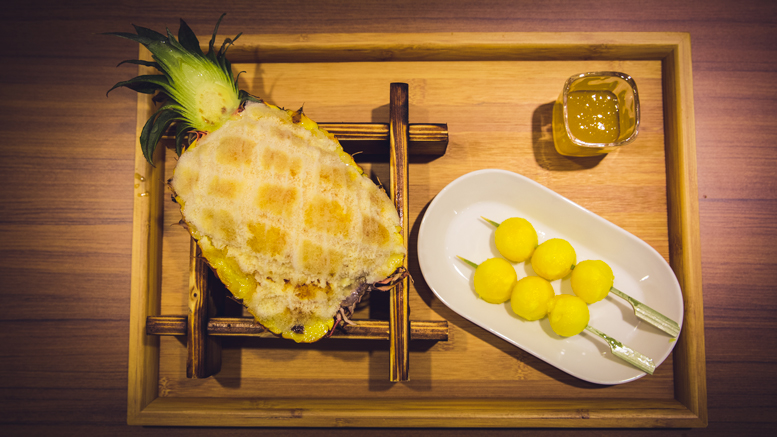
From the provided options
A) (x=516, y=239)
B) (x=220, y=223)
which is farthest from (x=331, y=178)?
(x=516, y=239)

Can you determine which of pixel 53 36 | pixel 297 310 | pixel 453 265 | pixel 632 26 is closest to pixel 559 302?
pixel 453 265

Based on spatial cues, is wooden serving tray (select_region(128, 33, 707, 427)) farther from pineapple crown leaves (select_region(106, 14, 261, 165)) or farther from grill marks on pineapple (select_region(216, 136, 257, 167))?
grill marks on pineapple (select_region(216, 136, 257, 167))

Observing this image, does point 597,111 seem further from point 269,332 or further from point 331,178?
point 269,332

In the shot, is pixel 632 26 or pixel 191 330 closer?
pixel 191 330

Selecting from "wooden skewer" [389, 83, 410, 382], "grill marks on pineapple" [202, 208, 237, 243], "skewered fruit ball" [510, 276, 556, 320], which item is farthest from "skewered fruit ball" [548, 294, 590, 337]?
"grill marks on pineapple" [202, 208, 237, 243]

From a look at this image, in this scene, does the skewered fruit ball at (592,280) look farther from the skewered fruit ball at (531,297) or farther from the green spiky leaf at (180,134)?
the green spiky leaf at (180,134)

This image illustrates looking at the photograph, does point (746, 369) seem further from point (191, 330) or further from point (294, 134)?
point (191, 330)

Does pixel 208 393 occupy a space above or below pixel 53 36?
below
